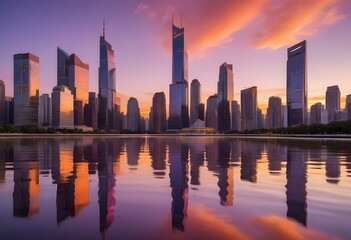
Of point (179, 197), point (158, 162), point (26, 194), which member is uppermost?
point (26, 194)

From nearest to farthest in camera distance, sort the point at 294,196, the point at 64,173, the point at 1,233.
Result: the point at 1,233
the point at 294,196
the point at 64,173

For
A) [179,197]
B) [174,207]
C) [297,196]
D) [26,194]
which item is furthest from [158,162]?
[174,207]

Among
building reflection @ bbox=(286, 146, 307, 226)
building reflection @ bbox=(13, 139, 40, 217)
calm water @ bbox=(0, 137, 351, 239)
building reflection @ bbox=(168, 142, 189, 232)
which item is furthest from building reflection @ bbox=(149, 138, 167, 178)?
building reflection @ bbox=(286, 146, 307, 226)

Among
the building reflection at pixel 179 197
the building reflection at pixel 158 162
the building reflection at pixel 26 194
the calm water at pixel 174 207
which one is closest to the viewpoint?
the calm water at pixel 174 207

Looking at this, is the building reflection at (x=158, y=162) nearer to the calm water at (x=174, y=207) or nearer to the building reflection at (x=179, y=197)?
the building reflection at (x=179, y=197)

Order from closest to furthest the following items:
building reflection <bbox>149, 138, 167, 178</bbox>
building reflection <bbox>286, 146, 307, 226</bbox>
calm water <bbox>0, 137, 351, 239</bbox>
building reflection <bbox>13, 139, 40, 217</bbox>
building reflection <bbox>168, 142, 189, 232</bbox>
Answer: calm water <bbox>0, 137, 351, 239</bbox>
building reflection <bbox>168, 142, 189, 232</bbox>
building reflection <bbox>286, 146, 307, 226</bbox>
building reflection <bbox>13, 139, 40, 217</bbox>
building reflection <bbox>149, 138, 167, 178</bbox>

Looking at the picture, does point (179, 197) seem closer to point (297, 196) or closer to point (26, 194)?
point (297, 196)

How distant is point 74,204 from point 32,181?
5970 millimetres

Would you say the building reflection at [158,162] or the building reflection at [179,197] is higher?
the building reflection at [179,197]

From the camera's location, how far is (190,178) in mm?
17188

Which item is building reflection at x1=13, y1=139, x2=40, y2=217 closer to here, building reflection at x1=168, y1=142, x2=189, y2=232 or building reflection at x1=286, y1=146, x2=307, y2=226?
building reflection at x1=168, y1=142, x2=189, y2=232

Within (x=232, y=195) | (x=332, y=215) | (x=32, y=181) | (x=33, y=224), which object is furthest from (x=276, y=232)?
(x=32, y=181)

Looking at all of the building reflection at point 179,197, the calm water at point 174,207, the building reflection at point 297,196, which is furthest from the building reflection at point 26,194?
the building reflection at point 297,196

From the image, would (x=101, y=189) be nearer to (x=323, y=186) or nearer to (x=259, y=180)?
(x=259, y=180)
